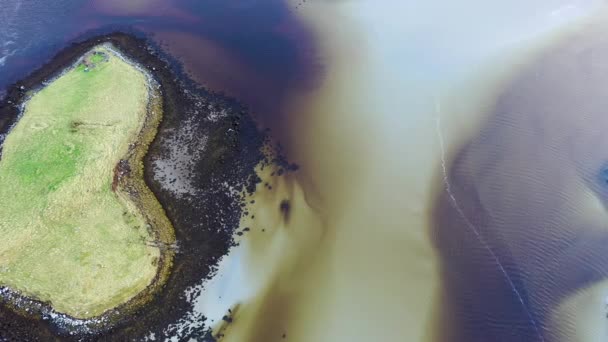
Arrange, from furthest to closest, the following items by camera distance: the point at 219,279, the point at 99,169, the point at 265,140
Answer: the point at 265,140 < the point at 99,169 < the point at 219,279

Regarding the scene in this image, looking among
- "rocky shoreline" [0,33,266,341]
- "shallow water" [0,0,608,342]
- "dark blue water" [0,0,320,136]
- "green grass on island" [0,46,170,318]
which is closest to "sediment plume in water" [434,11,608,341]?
"shallow water" [0,0,608,342]

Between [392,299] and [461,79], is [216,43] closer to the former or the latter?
[461,79]

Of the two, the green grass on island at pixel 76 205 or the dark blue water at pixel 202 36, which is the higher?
the dark blue water at pixel 202 36

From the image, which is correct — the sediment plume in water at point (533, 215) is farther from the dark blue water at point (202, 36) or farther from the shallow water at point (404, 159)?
the dark blue water at point (202, 36)

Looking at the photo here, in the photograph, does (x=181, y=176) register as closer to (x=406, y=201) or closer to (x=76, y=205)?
(x=76, y=205)

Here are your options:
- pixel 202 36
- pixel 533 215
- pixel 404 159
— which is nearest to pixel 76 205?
pixel 202 36

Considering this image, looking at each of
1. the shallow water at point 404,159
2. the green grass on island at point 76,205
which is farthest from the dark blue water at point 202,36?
the green grass on island at point 76,205

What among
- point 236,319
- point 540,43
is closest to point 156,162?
point 236,319
